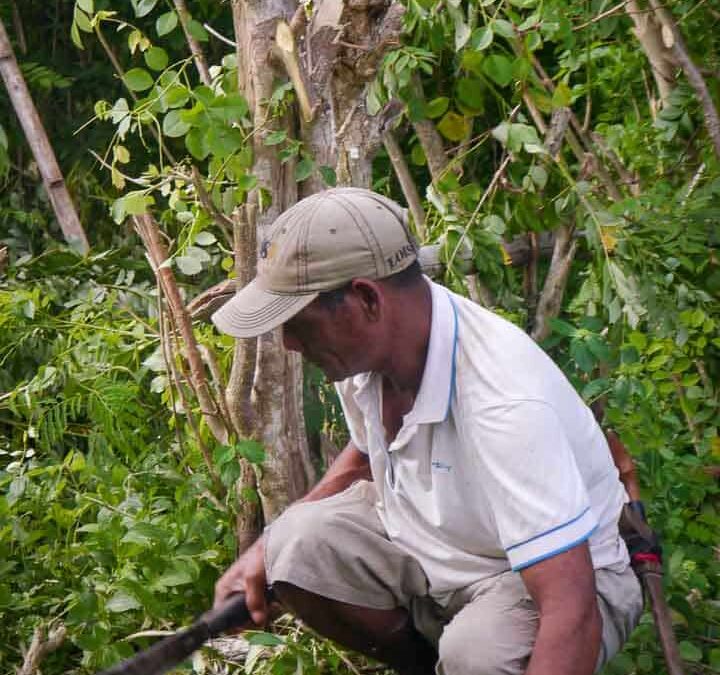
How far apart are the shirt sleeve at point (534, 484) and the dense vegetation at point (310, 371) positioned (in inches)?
32.3

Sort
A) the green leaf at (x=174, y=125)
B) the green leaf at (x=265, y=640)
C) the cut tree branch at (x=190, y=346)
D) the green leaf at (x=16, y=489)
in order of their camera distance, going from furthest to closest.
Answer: the green leaf at (x=16, y=489) < the cut tree branch at (x=190, y=346) < the green leaf at (x=174, y=125) < the green leaf at (x=265, y=640)

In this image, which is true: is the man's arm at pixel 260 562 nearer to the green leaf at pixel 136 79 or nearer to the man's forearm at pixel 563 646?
Result: the man's forearm at pixel 563 646

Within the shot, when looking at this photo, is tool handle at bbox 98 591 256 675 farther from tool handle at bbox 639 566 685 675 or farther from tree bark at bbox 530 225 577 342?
tree bark at bbox 530 225 577 342

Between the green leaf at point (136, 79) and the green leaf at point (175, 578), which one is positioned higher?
the green leaf at point (136, 79)

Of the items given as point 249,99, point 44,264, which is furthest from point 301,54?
point 44,264

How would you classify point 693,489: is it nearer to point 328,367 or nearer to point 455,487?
point 455,487

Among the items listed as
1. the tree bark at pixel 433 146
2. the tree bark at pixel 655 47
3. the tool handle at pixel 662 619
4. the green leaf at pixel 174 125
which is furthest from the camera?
the tree bark at pixel 655 47

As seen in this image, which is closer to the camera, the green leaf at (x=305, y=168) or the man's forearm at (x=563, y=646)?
the man's forearm at (x=563, y=646)

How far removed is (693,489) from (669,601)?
43 cm

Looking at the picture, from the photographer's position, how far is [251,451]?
9.99ft

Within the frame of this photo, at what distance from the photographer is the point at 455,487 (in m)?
2.28

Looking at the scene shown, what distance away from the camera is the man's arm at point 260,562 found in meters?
2.55

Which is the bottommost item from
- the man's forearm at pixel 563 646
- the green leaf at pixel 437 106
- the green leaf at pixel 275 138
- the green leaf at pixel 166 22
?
the man's forearm at pixel 563 646

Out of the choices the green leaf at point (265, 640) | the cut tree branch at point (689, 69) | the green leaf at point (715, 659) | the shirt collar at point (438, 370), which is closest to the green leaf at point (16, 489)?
the green leaf at point (265, 640)
